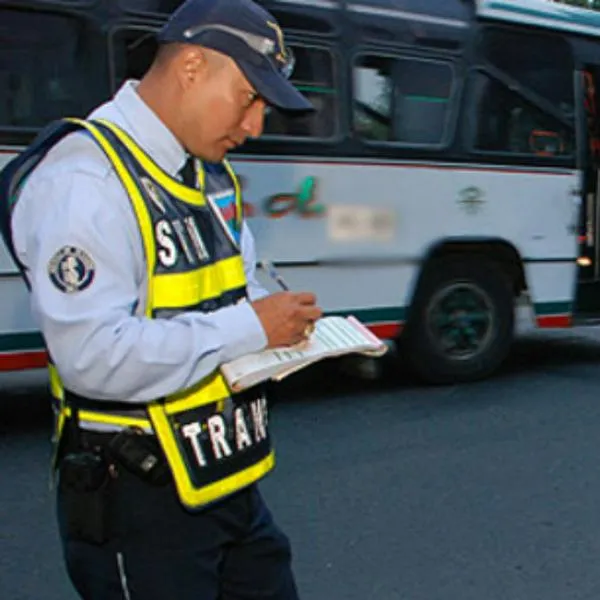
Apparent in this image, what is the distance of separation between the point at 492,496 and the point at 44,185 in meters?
3.37

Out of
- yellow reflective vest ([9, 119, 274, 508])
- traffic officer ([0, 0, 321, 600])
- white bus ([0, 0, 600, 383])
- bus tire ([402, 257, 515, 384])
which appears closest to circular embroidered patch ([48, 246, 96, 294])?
traffic officer ([0, 0, 321, 600])

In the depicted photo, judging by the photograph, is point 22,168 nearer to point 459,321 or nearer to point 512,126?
point 459,321

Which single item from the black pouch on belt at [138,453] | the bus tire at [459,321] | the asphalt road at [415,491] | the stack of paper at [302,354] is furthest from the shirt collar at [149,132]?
the bus tire at [459,321]

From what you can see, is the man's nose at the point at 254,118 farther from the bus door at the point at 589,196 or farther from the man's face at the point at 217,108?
the bus door at the point at 589,196

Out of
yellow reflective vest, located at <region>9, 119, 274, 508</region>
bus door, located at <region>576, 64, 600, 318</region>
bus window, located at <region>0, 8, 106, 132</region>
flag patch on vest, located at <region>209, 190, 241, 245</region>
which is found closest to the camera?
yellow reflective vest, located at <region>9, 119, 274, 508</region>

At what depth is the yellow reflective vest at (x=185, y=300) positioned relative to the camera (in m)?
1.62

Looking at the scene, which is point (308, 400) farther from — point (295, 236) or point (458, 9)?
point (458, 9)

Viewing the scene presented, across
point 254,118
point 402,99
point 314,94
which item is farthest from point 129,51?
point 254,118

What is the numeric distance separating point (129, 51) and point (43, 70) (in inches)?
19.3

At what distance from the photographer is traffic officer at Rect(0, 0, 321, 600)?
1.52 metres

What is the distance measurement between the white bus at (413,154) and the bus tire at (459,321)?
0.04 ft

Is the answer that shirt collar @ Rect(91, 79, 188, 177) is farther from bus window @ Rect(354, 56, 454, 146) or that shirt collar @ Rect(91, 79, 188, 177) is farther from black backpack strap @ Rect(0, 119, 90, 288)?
bus window @ Rect(354, 56, 454, 146)

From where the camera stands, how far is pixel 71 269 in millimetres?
1497

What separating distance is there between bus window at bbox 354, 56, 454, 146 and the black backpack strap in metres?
4.71
